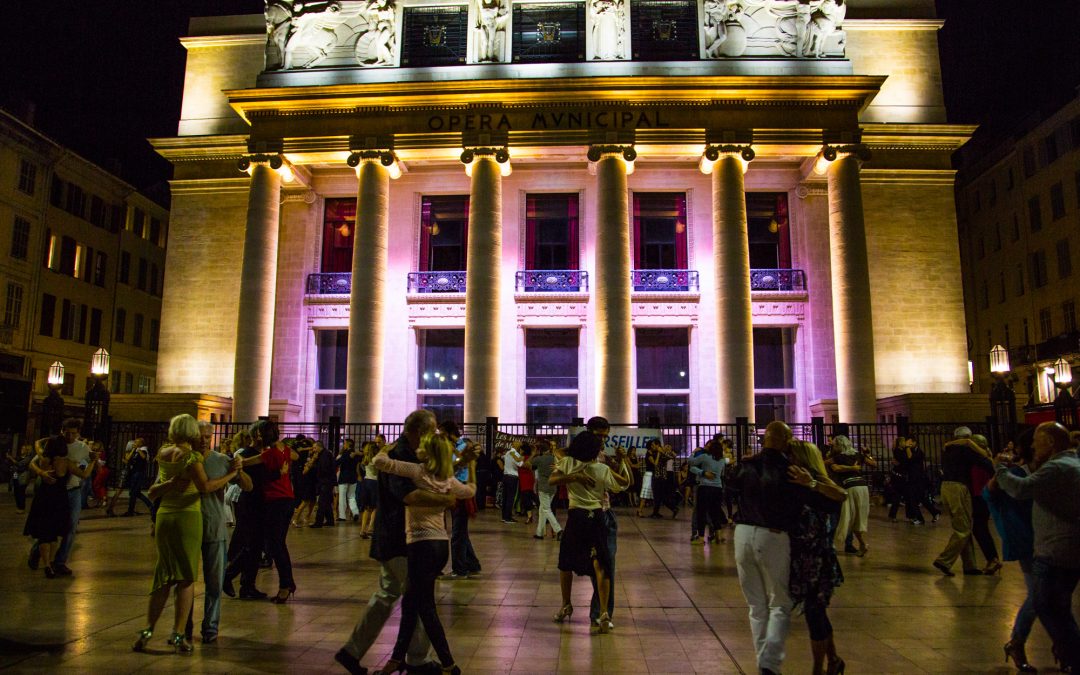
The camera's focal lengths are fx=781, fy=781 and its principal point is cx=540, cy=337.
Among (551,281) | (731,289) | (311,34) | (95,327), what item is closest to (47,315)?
(95,327)

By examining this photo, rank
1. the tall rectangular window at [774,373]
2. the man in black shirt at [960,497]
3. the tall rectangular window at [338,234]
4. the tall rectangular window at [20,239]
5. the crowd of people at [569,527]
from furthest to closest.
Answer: the tall rectangular window at [20,239] → the tall rectangular window at [338,234] → the tall rectangular window at [774,373] → the man in black shirt at [960,497] → the crowd of people at [569,527]

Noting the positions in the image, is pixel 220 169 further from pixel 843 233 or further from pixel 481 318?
pixel 843 233

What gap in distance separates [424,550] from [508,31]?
23.6 meters

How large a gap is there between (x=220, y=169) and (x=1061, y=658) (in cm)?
2857

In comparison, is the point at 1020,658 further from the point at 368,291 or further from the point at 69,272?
the point at 69,272

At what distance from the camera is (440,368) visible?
91.9 feet

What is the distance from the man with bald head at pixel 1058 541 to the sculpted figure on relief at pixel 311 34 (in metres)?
25.6

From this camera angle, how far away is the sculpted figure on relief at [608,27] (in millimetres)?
25203

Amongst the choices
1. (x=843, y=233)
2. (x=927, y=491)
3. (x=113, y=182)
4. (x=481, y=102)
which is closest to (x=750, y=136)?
(x=843, y=233)

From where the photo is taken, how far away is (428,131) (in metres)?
25.3

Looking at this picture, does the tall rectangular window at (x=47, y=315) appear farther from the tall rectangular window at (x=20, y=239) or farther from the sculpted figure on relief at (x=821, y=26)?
the sculpted figure on relief at (x=821, y=26)

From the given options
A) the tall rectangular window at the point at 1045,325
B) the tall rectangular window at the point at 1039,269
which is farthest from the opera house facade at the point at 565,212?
the tall rectangular window at the point at 1039,269

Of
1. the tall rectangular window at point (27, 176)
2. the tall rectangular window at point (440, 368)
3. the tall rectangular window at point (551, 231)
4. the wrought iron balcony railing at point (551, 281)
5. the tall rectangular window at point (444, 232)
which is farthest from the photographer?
the tall rectangular window at point (27, 176)

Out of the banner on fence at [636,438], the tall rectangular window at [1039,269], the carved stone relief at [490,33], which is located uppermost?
the carved stone relief at [490,33]
